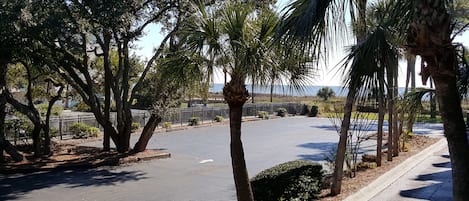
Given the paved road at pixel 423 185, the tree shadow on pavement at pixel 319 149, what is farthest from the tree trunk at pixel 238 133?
the tree shadow on pavement at pixel 319 149

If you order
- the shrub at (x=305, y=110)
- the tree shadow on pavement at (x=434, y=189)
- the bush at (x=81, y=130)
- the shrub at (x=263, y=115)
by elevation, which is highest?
the shrub at (x=305, y=110)

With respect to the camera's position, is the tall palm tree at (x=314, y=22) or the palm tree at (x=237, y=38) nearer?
the tall palm tree at (x=314, y=22)

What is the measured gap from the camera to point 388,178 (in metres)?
11.4

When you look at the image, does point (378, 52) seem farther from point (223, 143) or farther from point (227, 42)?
point (223, 143)

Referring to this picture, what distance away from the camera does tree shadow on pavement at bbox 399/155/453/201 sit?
377 inches

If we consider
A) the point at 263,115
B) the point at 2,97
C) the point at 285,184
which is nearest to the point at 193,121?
the point at 263,115

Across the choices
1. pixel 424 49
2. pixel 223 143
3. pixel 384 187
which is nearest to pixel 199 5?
pixel 424 49

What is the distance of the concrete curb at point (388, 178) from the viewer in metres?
9.30

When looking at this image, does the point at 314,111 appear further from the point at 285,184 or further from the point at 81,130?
the point at 285,184

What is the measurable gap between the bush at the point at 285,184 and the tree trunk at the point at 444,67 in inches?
165

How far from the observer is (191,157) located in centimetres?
1631

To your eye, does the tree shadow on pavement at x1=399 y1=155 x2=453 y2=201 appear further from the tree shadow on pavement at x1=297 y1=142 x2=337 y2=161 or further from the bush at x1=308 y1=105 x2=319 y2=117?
the bush at x1=308 y1=105 x2=319 y2=117

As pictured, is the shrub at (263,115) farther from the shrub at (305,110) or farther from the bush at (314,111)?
the shrub at (305,110)

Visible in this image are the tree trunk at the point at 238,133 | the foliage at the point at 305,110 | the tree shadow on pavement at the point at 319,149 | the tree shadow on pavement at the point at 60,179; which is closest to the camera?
the tree trunk at the point at 238,133
